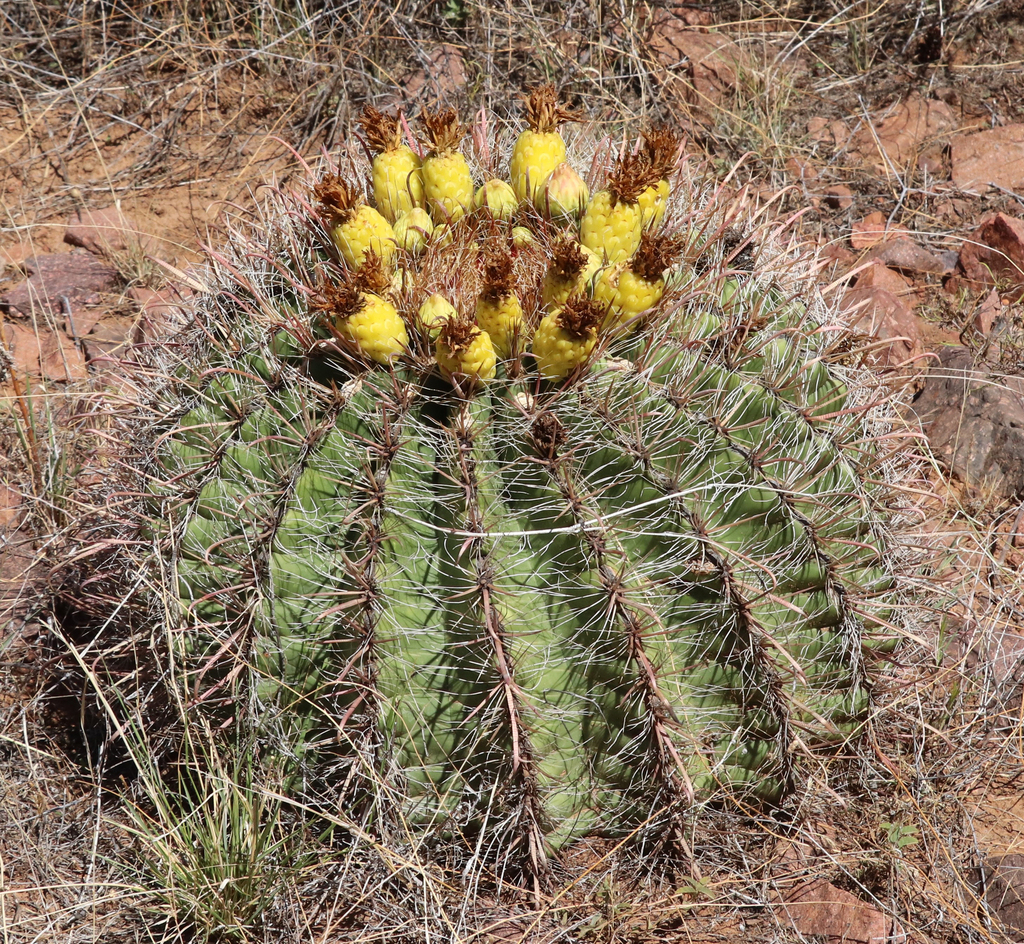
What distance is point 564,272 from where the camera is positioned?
217 cm

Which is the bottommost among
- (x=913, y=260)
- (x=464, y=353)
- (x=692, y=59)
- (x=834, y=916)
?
(x=834, y=916)

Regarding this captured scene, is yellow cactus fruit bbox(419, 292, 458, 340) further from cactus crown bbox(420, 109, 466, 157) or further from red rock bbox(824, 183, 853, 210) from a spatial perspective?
red rock bbox(824, 183, 853, 210)

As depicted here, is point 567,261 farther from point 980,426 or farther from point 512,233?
point 980,426

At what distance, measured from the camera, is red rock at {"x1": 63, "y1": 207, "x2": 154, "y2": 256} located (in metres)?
5.02

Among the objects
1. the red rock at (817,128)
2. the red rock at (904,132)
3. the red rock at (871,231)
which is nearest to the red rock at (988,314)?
the red rock at (871,231)

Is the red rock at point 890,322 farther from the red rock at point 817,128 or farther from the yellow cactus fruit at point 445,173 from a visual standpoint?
the yellow cactus fruit at point 445,173

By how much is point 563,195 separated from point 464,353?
0.64 meters

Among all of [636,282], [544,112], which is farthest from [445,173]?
[636,282]

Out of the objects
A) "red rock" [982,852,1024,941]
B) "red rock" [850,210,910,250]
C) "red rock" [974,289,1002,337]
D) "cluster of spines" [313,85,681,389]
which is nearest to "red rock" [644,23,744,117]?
"red rock" [850,210,910,250]

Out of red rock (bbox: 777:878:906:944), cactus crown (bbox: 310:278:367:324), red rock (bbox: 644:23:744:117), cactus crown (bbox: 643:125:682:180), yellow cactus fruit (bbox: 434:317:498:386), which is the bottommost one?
red rock (bbox: 777:878:906:944)

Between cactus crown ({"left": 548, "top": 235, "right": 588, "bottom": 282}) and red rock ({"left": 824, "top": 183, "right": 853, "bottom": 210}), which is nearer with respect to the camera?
cactus crown ({"left": 548, "top": 235, "right": 588, "bottom": 282})

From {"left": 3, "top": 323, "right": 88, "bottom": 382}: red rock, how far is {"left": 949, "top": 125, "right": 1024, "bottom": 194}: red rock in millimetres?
4499

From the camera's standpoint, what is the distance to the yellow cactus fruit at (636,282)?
7.19 feet

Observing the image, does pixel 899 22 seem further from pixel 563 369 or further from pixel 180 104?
pixel 563 369
